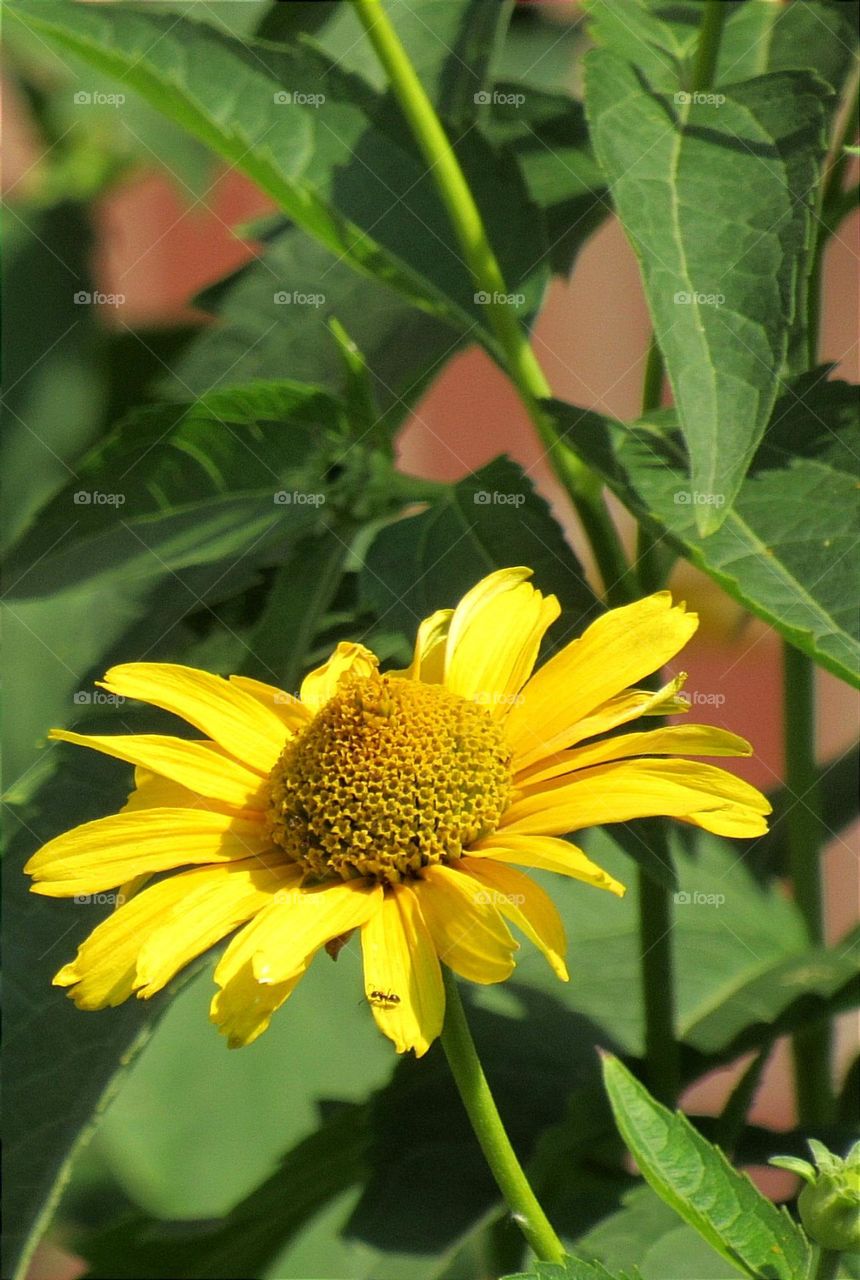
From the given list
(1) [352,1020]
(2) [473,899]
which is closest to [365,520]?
(2) [473,899]

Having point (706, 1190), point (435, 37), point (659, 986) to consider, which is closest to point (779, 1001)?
point (659, 986)
